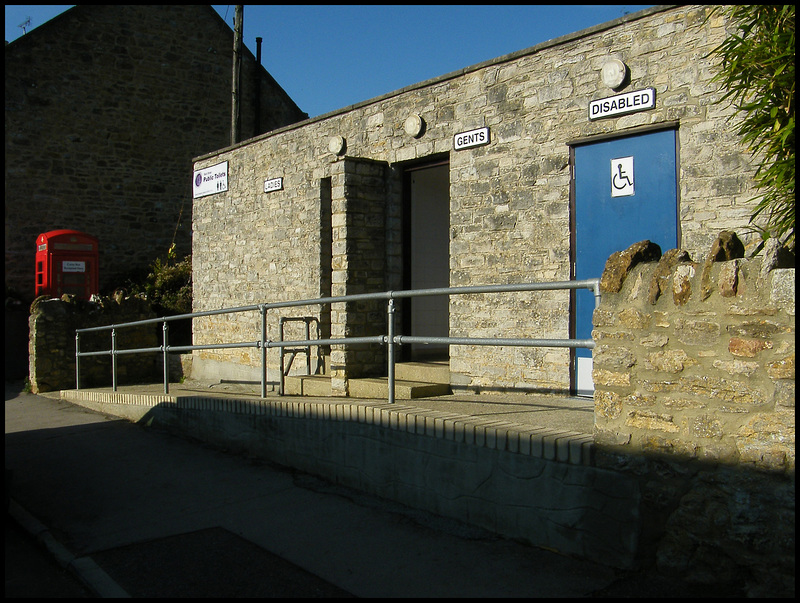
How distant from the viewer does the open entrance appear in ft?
30.5

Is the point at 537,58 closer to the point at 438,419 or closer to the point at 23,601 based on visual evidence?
the point at 438,419

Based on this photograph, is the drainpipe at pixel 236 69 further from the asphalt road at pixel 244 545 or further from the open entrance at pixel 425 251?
the asphalt road at pixel 244 545

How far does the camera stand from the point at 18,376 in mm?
14789

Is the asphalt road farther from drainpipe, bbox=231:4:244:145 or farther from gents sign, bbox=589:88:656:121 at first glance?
drainpipe, bbox=231:4:244:145

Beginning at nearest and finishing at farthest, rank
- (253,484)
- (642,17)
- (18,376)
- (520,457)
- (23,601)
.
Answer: (23,601) < (520,457) < (253,484) < (642,17) < (18,376)

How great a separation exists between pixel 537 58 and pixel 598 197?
1.58m

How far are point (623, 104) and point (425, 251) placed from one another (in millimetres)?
3642

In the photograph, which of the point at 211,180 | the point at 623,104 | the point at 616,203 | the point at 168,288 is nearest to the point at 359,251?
the point at 616,203

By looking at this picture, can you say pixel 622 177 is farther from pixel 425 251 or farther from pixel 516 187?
pixel 425 251

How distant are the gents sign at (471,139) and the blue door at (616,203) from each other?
1120 mm

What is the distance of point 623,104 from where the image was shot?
6.62m

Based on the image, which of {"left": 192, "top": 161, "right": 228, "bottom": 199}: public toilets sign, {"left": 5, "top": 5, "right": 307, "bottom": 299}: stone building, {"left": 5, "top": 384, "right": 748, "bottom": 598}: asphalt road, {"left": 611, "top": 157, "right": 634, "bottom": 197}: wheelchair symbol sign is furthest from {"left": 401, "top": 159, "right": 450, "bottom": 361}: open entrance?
{"left": 5, "top": 5, "right": 307, "bottom": 299}: stone building

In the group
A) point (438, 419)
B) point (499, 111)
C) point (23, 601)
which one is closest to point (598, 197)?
point (499, 111)

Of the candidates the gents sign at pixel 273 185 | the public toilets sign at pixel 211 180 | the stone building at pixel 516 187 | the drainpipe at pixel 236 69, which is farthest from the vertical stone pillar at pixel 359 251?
the drainpipe at pixel 236 69
